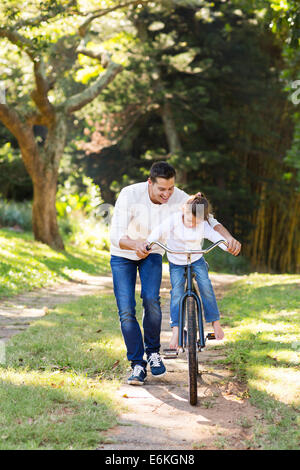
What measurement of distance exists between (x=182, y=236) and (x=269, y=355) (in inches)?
58.9

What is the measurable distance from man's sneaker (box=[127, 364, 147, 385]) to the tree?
881cm

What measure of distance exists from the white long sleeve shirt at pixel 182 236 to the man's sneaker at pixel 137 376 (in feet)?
2.92

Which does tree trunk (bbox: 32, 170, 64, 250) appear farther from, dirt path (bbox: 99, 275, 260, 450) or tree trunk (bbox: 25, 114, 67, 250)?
dirt path (bbox: 99, 275, 260, 450)

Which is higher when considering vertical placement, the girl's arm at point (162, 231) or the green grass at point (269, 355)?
the girl's arm at point (162, 231)

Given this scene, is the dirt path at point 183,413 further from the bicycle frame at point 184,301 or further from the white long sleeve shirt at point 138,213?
the white long sleeve shirt at point 138,213

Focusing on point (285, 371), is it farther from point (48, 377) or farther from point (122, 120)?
point (122, 120)

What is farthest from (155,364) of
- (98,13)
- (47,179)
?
(98,13)

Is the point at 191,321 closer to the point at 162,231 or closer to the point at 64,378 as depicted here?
the point at 162,231

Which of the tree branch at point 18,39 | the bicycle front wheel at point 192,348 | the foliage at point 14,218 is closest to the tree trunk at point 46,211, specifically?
the foliage at point 14,218

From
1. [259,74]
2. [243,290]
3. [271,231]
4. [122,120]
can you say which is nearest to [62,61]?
[122,120]

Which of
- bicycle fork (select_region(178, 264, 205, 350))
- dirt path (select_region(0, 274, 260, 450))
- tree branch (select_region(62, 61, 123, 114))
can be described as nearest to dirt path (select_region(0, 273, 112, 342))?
dirt path (select_region(0, 274, 260, 450))

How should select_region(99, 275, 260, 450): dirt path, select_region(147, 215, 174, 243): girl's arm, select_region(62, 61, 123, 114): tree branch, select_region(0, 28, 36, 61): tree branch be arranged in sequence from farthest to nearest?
select_region(62, 61, 123, 114): tree branch < select_region(0, 28, 36, 61): tree branch < select_region(147, 215, 174, 243): girl's arm < select_region(99, 275, 260, 450): dirt path

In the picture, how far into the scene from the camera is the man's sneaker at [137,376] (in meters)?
5.02

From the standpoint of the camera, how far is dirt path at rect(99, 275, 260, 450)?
3.72 meters
